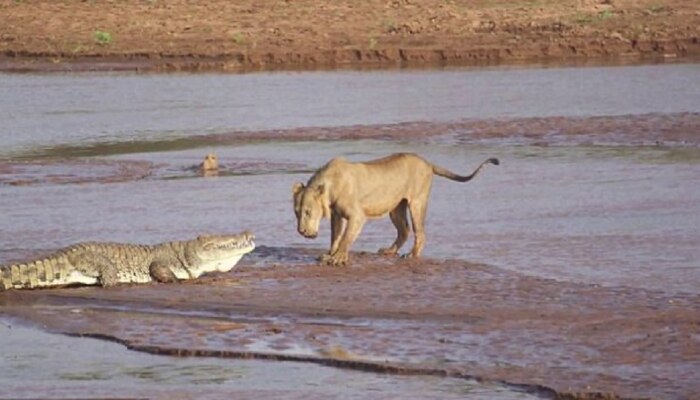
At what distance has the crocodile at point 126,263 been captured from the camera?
41.7 ft

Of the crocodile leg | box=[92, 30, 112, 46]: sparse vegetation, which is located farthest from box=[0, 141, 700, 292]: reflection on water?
box=[92, 30, 112, 46]: sparse vegetation

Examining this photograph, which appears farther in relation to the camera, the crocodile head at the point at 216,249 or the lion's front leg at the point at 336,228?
the lion's front leg at the point at 336,228

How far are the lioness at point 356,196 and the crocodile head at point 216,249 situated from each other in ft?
2.04

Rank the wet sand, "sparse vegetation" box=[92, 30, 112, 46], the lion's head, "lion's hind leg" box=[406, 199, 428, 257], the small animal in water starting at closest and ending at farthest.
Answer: the wet sand → the lion's head → "lion's hind leg" box=[406, 199, 428, 257] → the small animal in water → "sparse vegetation" box=[92, 30, 112, 46]

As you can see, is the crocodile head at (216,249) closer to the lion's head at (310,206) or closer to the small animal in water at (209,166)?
the lion's head at (310,206)

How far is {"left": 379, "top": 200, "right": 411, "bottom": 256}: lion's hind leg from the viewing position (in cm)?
1399

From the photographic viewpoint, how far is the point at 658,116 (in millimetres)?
24203

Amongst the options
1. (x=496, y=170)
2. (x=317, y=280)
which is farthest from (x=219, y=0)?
(x=317, y=280)

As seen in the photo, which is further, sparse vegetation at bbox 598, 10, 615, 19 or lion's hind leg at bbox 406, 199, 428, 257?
sparse vegetation at bbox 598, 10, 615, 19

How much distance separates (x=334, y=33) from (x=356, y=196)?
22932mm

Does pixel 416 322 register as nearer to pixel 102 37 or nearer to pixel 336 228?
pixel 336 228

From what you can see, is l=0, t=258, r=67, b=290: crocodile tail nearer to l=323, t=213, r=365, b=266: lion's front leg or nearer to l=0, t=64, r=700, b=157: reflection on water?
l=323, t=213, r=365, b=266: lion's front leg

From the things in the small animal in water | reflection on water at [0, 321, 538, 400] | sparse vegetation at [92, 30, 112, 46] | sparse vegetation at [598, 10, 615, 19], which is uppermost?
reflection on water at [0, 321, 538, 400]

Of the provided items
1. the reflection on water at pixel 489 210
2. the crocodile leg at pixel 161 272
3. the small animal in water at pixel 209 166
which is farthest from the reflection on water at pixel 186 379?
the small animal in water at pixel 209 166
